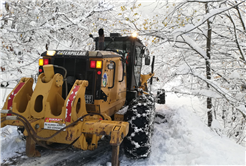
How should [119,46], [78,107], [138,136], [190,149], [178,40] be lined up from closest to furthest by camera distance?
[78,107] → [138,136] → [190,149] → [178,40] → [119,46]

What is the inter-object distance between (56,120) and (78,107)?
54cm

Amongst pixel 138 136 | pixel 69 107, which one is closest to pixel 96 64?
pixel 69 107

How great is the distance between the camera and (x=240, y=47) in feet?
16.2

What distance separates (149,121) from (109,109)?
84 cm

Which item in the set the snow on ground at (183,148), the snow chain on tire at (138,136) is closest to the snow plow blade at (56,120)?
the snow chain on tire at (138,136)

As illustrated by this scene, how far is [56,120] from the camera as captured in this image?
9.59 ft

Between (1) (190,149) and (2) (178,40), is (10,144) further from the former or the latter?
(2) (178,40)

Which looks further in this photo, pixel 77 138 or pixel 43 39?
pixel 43 39

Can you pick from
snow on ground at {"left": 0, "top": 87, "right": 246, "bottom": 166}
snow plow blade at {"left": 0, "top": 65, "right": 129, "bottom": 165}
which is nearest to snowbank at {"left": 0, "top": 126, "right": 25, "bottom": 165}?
snow on ground at {"left": 0, "top": 87, "right": 246, "bottom": 166}

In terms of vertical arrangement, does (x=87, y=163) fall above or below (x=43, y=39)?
below

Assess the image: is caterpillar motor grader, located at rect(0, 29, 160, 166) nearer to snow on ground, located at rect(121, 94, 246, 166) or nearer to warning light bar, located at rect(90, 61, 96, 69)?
warning light bar, located at rect(90, 61, 96, 69)

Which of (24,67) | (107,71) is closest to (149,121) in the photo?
(107,71)

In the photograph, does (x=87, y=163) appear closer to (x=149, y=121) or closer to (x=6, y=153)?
(x=149, y=121)

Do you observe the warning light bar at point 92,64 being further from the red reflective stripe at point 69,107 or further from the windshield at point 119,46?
the windshield at point 119,46
